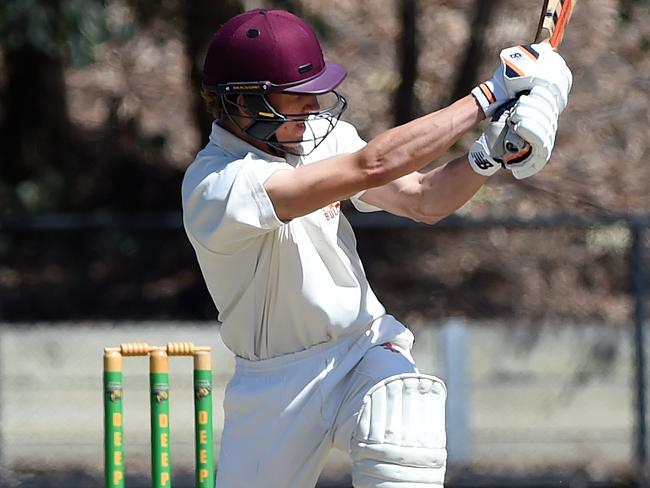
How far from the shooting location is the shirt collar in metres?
3.70

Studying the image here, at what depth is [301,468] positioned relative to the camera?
11.9ft

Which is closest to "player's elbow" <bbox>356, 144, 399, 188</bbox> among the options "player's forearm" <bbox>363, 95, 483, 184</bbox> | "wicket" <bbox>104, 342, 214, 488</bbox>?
"player's forearm" <bbox>363, 95, 483, 184</bbox>

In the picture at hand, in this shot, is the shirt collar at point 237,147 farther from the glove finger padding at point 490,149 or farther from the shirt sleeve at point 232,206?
the glove finger padding at point 490,149

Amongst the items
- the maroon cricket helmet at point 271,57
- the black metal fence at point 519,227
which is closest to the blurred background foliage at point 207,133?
the black metal fence at point 519,227

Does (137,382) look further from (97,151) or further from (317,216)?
(317,216)

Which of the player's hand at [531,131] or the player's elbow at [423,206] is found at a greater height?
the player's hand at [531,131]

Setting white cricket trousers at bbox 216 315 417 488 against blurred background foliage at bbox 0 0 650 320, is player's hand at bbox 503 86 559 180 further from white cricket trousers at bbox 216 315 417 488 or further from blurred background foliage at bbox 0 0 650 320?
blurred background foliage at bbox 0 0 650 320

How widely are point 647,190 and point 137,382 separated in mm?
3976

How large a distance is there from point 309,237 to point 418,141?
48cm

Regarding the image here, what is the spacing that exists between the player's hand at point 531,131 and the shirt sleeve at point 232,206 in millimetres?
601

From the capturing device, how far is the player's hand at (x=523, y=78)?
3357 mm

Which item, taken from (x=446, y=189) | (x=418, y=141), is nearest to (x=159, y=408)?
(x=446, y=189)

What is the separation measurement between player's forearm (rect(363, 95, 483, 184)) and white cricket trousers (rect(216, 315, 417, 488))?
20.6 inches

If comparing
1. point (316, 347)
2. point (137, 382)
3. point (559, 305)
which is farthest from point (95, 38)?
point (316, 347)
